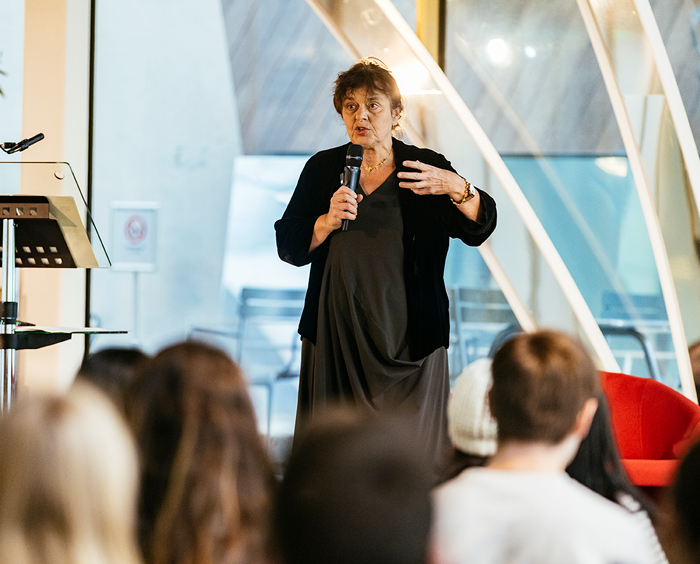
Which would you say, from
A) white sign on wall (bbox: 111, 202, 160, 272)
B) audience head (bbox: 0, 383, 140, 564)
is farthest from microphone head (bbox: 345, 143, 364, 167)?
white sign on wall (bbox: 111, 202, 160, 272)

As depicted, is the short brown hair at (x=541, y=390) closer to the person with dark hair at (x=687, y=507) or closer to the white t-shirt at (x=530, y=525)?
the white t-shirt at (x=530, y=525)

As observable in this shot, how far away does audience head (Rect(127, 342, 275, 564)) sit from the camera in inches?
35.0

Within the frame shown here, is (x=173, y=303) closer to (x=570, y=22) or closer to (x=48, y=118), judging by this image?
(x=48, y=118)

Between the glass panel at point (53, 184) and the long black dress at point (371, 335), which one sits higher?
the glass panel at point (53, 184)

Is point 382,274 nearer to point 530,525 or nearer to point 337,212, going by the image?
point 337,212

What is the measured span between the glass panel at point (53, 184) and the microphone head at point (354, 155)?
106 centimetres

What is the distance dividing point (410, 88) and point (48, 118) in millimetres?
2121

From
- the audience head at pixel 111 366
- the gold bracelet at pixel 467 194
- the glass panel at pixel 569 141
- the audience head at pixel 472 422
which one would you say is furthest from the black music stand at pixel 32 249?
the glass panel at pixel 569 141

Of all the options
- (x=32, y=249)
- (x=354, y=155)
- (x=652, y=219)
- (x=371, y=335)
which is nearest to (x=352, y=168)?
(x=354, y=155)

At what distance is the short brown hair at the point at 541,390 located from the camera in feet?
3.87

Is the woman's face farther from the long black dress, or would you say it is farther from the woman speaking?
the long black dress

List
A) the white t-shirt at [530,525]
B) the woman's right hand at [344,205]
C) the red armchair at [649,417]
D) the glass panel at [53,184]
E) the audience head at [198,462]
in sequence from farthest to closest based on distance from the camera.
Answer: the glass panel at [53,184] → the red armchair at [649,417] → the woman's right hand at [344,205] → the white t-shirt at [530,525] → the audience head at [198,462]

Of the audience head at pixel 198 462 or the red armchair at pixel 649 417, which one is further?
the red armchair at pixel 649 417

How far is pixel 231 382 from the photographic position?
38.1 inches
